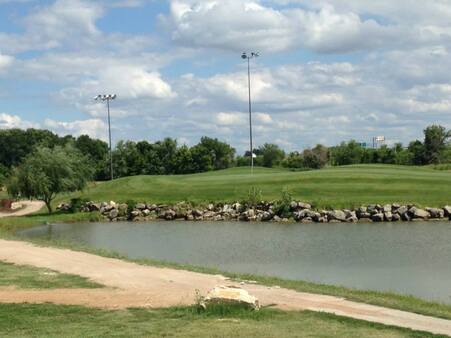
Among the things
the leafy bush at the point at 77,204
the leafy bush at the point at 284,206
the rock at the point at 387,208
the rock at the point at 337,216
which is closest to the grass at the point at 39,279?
the rock at the point at 337,216

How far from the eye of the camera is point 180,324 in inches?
439

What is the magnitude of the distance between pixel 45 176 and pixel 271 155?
82.2 metres

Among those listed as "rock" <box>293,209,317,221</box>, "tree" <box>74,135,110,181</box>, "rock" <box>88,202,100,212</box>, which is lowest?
"rock" <box>293,209,317,221</box>

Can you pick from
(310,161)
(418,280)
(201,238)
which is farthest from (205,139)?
(418,280)

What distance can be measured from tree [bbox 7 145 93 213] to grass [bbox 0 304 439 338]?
44.6 m

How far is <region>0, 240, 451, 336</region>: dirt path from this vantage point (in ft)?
39.5

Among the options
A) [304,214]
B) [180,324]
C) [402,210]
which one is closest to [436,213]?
[402,210]

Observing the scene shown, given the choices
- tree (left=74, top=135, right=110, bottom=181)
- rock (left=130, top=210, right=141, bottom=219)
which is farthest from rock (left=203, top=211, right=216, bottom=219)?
tree (left=74, top=135, right=110, bottom=181)

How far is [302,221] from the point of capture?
45875 millimetres

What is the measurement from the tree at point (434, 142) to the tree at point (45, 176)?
65.5 metres

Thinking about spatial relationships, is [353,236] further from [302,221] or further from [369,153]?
[369,153]

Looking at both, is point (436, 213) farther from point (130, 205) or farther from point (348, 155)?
point (348, 155)

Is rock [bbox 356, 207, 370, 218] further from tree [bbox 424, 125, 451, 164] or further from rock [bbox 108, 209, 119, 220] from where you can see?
tree [bbox 424, 125, 451, 164]

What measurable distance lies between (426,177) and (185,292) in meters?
42.8
